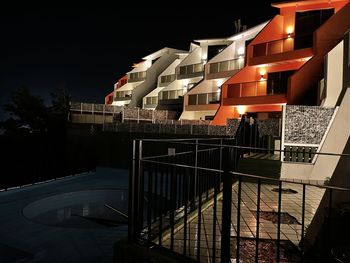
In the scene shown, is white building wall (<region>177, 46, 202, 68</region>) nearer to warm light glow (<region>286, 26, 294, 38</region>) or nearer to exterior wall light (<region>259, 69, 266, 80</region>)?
exterior wall light (<region>259, 69, 266, 80</region>)

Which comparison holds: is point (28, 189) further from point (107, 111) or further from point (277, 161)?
point (107, 111)

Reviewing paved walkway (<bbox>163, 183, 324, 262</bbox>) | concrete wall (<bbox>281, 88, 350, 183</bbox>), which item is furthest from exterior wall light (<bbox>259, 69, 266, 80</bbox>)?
paved walkway (<bbox>163, 183, 324, 262</bbox>)

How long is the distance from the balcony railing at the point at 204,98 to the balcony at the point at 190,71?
3831 millimetres

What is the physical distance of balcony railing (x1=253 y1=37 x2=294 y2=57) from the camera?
57.6 feet

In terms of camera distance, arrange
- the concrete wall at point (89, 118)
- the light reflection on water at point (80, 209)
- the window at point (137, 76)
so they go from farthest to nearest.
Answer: the window at point (137, 76)
the concrete wall at point (89, 118)
the light reflection on water at point (80, 209)

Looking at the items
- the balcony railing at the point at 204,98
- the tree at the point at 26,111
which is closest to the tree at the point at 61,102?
the tree at the point at 26,111

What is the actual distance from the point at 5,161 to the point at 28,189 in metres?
5.99

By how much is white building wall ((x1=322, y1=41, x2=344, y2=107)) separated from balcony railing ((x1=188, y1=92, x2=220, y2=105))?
13375mm

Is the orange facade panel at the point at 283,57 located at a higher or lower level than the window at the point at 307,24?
lower

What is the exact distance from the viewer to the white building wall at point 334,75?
987cm

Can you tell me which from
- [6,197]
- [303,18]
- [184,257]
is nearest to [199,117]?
[303,18]

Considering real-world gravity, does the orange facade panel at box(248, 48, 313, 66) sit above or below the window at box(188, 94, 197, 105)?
above

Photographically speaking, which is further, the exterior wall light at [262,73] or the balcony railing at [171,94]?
the balcony railing at [171,94]

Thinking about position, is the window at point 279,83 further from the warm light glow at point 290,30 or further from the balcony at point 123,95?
the balcony at point 123,95
